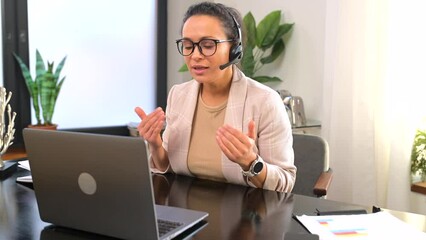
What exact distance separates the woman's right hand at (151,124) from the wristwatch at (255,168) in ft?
1.12

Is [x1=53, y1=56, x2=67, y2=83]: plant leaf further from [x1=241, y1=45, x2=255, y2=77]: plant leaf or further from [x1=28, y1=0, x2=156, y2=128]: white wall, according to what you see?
[x1=241, y1=45, x2=255, y2=77]: plant leaf

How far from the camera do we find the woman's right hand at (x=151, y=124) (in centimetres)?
158

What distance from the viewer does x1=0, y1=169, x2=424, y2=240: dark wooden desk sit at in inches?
43.0

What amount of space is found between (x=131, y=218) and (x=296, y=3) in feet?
7.78

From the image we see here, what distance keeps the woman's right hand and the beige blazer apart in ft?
0.42

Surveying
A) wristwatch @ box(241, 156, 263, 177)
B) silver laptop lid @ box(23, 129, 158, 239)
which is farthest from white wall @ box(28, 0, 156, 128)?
silver laptop lid @ box(23, 129, 158, 239)

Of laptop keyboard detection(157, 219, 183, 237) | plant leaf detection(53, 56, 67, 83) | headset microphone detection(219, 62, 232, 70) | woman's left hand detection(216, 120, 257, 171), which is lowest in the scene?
laptop keyboard detection(157, 219, 183, 237)

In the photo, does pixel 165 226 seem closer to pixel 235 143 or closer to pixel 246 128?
pixel 235 143

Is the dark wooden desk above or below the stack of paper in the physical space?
below

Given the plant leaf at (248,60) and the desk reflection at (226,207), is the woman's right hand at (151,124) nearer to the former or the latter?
the desk reflection at (226,207)

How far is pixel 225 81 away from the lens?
1762 millimetres

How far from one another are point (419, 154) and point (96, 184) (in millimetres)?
1891

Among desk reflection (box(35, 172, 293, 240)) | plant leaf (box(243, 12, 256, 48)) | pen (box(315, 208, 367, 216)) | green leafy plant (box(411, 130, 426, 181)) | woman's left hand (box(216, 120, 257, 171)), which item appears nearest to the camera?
desk reflection (box(35, 172, 293, 240))

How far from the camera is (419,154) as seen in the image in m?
2.38
